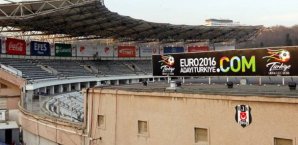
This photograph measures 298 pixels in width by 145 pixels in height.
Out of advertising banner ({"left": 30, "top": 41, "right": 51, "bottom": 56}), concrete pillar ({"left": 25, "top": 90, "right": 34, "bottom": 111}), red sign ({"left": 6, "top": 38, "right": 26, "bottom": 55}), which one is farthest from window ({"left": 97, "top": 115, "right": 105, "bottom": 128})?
advertising banner ({"left": 30, "top": 41, "right": 51, "bottom": 56})

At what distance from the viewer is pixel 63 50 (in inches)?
2179

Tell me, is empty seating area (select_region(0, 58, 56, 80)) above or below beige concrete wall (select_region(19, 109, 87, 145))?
above

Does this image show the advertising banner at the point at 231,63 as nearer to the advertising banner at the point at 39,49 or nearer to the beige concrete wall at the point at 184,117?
the beige concrete wall at the point at 184,117

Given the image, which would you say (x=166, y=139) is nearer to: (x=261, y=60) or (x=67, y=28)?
(x=261, y=60)

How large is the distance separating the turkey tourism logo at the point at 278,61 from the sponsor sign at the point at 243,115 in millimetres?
2788

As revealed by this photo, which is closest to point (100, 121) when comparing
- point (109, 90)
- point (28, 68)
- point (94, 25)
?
point (109, 90)

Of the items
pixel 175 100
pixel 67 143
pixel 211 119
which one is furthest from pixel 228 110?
pixel 67 143

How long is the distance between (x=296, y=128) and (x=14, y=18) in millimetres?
32875

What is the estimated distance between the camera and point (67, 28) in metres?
52.4

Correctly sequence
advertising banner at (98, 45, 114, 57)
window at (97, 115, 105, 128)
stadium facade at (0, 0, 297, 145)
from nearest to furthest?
stadium facade at (0, 0, 297, 145) → window at (97, 115, 105, 128) → advertising banner at (98, 45, 114, 57)

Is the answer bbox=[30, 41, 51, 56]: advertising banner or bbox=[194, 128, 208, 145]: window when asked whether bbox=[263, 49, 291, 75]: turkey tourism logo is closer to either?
bbox=[194, 128, 208, 145]: window

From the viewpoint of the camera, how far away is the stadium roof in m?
39.2

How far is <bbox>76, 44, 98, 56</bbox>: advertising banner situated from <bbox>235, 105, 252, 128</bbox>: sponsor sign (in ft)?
154

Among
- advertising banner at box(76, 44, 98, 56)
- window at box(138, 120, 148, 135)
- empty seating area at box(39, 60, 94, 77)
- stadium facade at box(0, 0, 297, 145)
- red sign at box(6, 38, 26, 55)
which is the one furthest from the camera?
advertising banner at box(76, 44, 98, 56)
